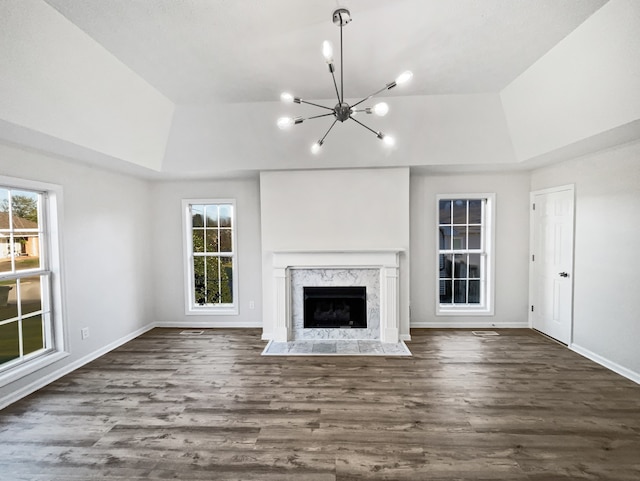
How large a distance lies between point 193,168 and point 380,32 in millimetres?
2896

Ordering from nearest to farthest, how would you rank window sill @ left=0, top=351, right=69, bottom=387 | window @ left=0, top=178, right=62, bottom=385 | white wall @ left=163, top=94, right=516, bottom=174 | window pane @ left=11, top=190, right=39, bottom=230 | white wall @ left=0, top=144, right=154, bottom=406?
window sill @ left=0, top=351, right=69, bottom=387
window @ left=0, top=178, right=62, bottom=385
window pane @ left=11, top=190, right=39, bottom=230
white wall @ left=0, top=144, right=154, bottom=406
white wall @ left=163, top=94, right=516, bottom=174

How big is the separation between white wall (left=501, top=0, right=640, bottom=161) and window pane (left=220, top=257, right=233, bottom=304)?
450 centimetres

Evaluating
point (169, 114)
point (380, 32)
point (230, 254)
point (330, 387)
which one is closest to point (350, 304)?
point (330, 387)

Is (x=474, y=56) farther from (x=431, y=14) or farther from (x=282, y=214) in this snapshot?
(x=282, y=214)

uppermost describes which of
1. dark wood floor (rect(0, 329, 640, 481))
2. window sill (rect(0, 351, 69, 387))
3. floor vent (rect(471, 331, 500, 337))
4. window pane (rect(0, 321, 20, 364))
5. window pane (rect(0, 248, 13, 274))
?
window pane (rect(0, 248, 13, 274))

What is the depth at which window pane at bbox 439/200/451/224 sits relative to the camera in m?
4.66

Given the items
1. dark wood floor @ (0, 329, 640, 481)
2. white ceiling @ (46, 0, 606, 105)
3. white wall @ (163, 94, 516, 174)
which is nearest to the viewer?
dark wood floor @ (0, 329, 640, 481)

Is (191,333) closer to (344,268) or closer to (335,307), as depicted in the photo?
(335,307)

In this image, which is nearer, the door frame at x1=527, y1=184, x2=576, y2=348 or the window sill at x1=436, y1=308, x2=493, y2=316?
the door frame at x1=527, y1=184, x2=576, y2=348

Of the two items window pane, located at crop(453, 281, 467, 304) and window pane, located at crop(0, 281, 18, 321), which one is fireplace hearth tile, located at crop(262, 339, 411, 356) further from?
window pane, located at crop(0, 281, 18, 321)

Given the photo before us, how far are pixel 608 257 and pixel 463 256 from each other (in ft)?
5.61

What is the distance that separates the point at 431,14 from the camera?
220 centimetres

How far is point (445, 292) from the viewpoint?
474 centimetres

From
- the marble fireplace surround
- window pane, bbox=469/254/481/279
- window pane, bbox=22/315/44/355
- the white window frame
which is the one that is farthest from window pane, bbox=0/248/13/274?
window pane, bbox=469/254/481/279
